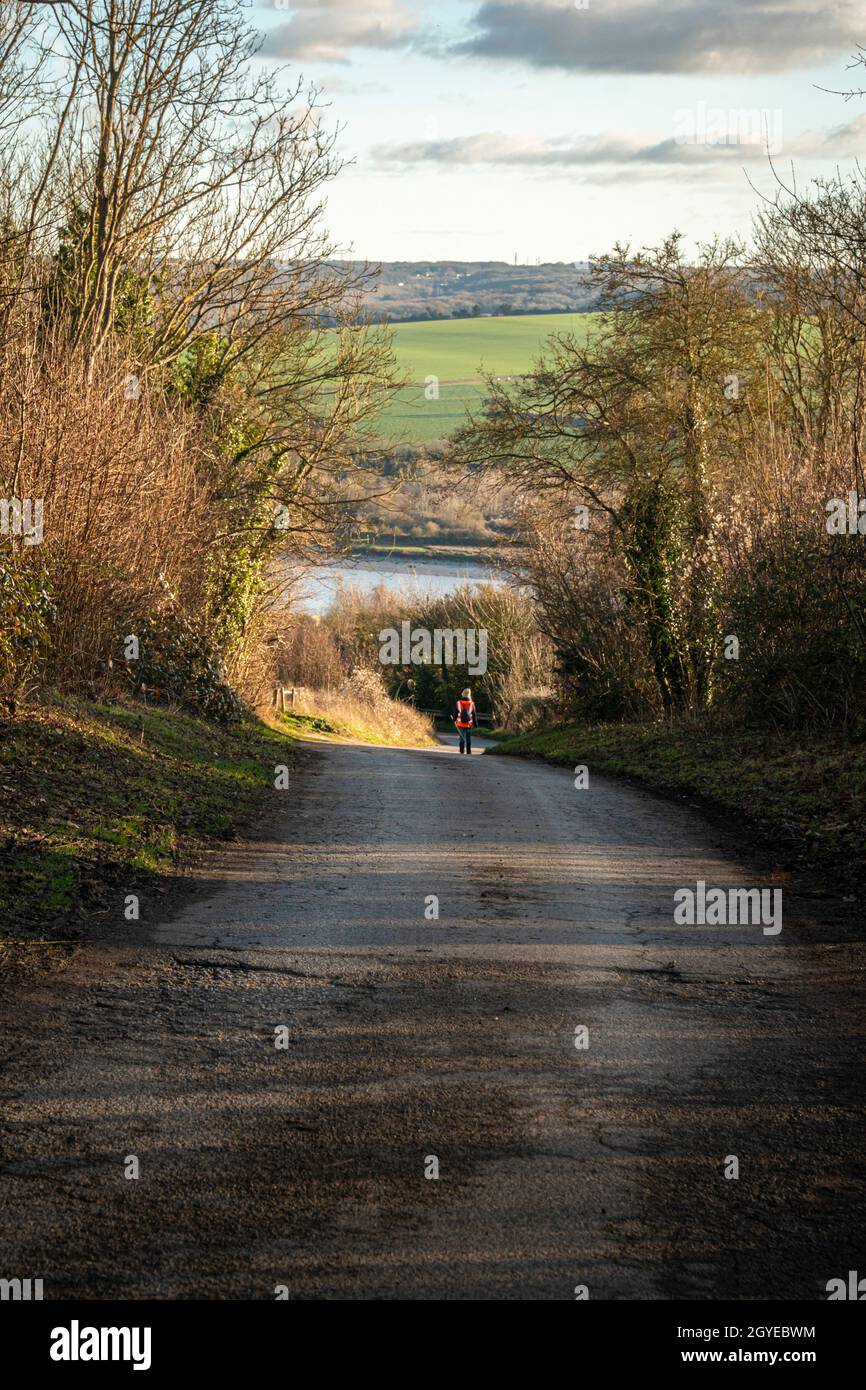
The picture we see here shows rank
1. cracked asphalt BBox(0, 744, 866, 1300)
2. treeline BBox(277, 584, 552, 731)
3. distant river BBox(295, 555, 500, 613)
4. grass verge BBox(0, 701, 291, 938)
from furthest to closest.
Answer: distant river BBox(295, 555, 500, 613)
treeline BBox(277, 584, 552, 731)
grass verge BBox(0, 701, 291, 938)
cracked asphalt BBox(0, 744, 866, 1300)

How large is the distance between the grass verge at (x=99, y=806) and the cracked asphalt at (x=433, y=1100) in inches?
24.8

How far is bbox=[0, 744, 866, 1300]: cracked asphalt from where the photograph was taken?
421 cm

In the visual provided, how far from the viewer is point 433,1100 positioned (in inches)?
217

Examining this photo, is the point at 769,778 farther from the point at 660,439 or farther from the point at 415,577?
the point at 415,577

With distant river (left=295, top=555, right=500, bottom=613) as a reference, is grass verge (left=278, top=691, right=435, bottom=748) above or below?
below

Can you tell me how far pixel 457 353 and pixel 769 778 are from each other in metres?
99.6

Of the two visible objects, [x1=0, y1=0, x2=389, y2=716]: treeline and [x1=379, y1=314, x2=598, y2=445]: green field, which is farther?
[x1=379, y1=314, x2=598, y2=445]: green field

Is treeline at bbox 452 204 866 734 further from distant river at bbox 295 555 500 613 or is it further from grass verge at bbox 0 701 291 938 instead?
grass verge at bbox 0 701 291 938

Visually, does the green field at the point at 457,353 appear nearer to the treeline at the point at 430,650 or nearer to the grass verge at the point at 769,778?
the treeline at the point at 430,650

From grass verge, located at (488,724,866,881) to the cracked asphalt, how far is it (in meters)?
2.21

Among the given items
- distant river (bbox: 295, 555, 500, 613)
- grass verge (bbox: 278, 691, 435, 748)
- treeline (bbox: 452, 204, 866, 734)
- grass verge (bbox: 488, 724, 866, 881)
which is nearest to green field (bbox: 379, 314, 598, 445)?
distant river (bbox: 295, 555, 500, 613)

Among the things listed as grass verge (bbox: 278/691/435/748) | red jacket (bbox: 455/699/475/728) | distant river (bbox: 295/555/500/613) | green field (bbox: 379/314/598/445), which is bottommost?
grass verge (bbox: 278/691/435/748)

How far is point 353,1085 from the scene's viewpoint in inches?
222
